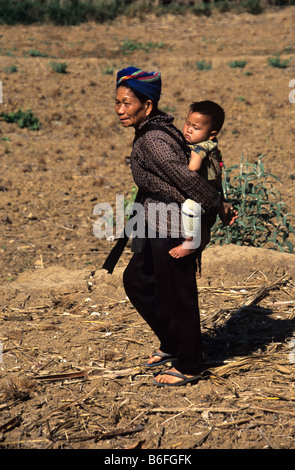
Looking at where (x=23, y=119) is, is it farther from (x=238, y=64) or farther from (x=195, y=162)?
(x=195, y=162)

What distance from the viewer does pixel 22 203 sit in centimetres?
734

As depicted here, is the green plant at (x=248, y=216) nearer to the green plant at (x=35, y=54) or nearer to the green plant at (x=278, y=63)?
the green plant at (x=278, y=63)

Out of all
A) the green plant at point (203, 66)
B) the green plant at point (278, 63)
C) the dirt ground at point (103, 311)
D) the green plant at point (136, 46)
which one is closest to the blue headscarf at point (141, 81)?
the dirt ground at point (103, 311)

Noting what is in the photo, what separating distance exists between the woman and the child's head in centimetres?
8

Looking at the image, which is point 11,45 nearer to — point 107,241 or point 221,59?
point 221,59

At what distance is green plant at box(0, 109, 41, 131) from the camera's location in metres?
9.62

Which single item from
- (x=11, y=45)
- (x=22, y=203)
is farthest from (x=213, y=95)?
(x=11, y=45)

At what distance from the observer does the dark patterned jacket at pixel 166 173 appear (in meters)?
2.91

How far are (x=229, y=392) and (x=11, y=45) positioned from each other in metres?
13.5

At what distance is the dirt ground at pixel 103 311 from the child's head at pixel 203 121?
133 centimetres

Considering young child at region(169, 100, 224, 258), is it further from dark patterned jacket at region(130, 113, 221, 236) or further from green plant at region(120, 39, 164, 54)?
green plant at region(120, 39, 164, 54)

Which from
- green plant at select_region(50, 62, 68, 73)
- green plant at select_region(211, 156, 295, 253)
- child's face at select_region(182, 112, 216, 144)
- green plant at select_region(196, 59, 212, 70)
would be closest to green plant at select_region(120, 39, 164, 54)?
green plant at select_region(196, 59, 212, 70)

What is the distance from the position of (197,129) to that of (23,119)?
7172 millimetres
